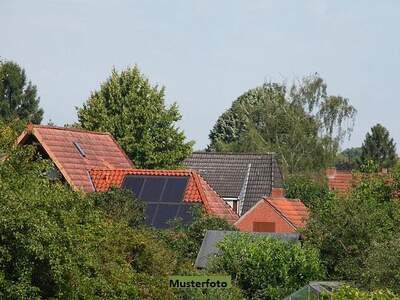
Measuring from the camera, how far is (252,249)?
115 feet

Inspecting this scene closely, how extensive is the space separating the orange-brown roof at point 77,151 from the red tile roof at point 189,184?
1.54ft

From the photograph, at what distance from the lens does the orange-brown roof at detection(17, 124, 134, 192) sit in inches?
1902

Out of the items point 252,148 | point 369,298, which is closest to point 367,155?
point 252,148

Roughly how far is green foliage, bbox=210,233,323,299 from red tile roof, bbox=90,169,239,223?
976 cm

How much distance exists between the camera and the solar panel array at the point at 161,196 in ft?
145

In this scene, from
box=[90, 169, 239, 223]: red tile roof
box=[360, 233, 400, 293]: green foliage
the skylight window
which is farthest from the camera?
the skylight window

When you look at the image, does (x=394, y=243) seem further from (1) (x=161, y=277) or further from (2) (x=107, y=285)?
(2) (x=107, y=285)

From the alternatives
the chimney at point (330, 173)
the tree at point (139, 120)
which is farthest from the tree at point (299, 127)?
the tree at point (139, 120)

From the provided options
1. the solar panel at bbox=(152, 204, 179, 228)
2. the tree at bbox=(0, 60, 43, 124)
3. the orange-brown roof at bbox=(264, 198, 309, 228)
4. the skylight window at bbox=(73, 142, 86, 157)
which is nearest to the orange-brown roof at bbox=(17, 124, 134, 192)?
the skylight window at bbox=(73, 142, 86, 157)

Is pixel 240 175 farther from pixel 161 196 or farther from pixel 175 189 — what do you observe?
pixel 161 196

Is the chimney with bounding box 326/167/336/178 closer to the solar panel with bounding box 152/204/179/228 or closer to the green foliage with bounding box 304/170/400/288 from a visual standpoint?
the solar panel with bounding box 152/204/179/228

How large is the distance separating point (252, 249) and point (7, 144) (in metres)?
8.19

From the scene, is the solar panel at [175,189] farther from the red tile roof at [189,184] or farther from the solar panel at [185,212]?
the solar panel at [185,212]

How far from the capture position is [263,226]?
5244 cm
